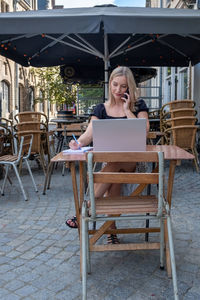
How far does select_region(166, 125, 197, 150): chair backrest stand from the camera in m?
5.94

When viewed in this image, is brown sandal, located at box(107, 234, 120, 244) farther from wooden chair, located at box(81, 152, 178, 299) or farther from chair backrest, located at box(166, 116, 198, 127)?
chair backrest, located at box(166, 116, 198, 127)

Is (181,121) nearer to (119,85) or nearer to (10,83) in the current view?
(119,85)

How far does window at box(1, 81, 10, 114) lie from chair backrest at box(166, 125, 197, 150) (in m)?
19.3

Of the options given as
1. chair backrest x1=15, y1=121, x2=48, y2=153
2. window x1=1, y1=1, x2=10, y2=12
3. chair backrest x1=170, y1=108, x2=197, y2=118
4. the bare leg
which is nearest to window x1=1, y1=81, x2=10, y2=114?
window x1=1, y1=1, x2=10, y2=12

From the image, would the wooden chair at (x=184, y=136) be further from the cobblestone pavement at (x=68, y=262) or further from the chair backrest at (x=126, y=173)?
the chair backrest at (x=126, y=173)

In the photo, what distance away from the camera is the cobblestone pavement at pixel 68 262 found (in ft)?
7.48

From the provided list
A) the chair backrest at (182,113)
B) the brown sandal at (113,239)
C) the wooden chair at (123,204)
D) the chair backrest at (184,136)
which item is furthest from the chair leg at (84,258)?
the chair backrest at (182,113)

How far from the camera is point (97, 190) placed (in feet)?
9.13

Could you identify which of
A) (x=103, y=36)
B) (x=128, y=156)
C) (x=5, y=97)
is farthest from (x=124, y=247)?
(x=5, y=97)

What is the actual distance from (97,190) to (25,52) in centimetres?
591

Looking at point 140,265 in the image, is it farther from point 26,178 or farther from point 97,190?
point 26,178

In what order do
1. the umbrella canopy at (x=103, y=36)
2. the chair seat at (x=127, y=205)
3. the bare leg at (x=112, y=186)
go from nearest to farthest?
the chair seat at (x=127, y=205)
the bare leg at (x=112, y=186)
the umbrella canopy at (x=103, y=36)

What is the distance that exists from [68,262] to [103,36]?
230 inches

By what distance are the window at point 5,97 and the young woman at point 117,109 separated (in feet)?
69.7
